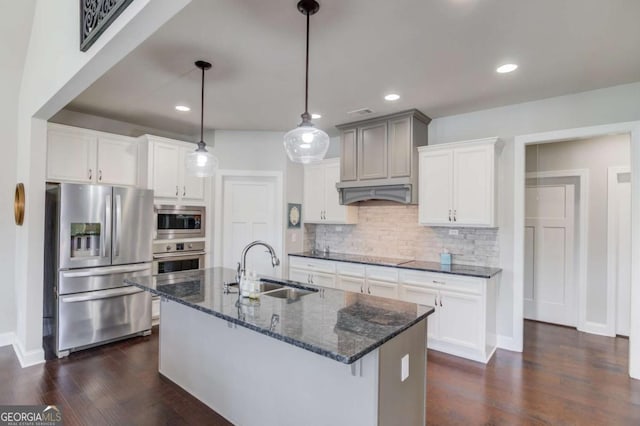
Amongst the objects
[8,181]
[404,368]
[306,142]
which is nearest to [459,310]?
[404,368]

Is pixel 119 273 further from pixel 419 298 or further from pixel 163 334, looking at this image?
pixel 419 298

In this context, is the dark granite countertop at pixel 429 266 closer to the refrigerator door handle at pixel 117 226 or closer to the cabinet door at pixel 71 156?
the refrigerator door handle at pixel 117 226

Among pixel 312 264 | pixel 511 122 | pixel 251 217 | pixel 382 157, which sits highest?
pixel 511 122

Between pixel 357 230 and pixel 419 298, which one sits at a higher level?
pixel 357 230

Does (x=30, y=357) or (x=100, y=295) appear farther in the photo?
(x=100, y=295)

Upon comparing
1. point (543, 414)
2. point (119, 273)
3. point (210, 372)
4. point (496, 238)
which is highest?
point (496, 238)

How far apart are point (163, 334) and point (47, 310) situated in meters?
1.76

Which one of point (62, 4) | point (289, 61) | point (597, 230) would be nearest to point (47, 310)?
point (62, 4)

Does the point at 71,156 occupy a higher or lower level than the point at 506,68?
lower

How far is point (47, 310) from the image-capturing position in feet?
12.4

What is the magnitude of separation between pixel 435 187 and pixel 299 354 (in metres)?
2.73

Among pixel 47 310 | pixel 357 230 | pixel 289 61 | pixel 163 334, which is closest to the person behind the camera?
pixel 289 61

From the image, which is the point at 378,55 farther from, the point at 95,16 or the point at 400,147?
the point at 95,16

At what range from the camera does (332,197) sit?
16.4 feet
